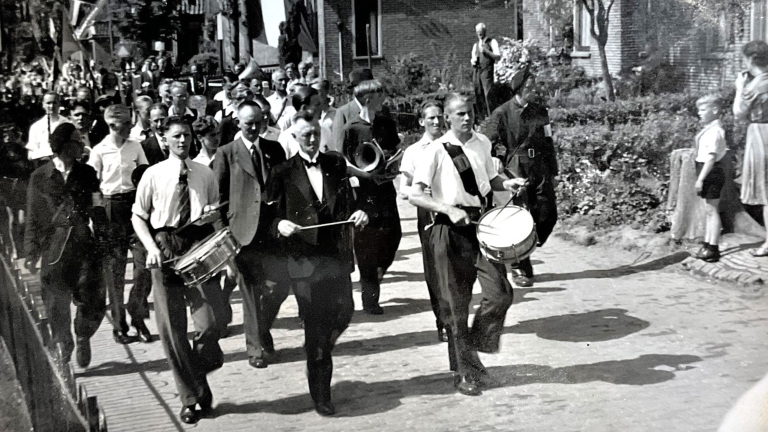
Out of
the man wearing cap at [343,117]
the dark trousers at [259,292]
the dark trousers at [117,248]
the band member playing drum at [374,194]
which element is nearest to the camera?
the dark trousers at [259,292]

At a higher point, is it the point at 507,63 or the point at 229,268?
the point at 507,63

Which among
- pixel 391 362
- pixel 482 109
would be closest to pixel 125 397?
pixel 391 362

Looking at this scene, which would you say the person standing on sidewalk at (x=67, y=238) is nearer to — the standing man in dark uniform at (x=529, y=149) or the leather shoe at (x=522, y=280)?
the standing man in dark uniform at (x=529, y=149)

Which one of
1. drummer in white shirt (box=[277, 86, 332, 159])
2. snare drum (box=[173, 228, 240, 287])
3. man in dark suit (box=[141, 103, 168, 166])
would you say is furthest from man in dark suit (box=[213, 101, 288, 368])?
man in dark suit (box=[141, 103, 168, 166])

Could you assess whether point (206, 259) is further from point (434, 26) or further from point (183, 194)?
point (434, 26)

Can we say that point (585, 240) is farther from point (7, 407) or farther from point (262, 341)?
point (7, 407)

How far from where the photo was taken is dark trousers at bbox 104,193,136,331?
4.75 metres

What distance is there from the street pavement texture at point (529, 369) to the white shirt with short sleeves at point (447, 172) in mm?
877

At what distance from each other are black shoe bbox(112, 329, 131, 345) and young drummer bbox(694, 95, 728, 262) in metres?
3.04

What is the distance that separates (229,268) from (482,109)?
5.04 feet


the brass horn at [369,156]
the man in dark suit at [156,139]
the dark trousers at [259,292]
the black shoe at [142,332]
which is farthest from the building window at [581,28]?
the black shoe at [142,332]

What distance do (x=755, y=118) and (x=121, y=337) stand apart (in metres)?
3.32

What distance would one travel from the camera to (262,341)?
4.86 m

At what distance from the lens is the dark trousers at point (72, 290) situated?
4660 mm
